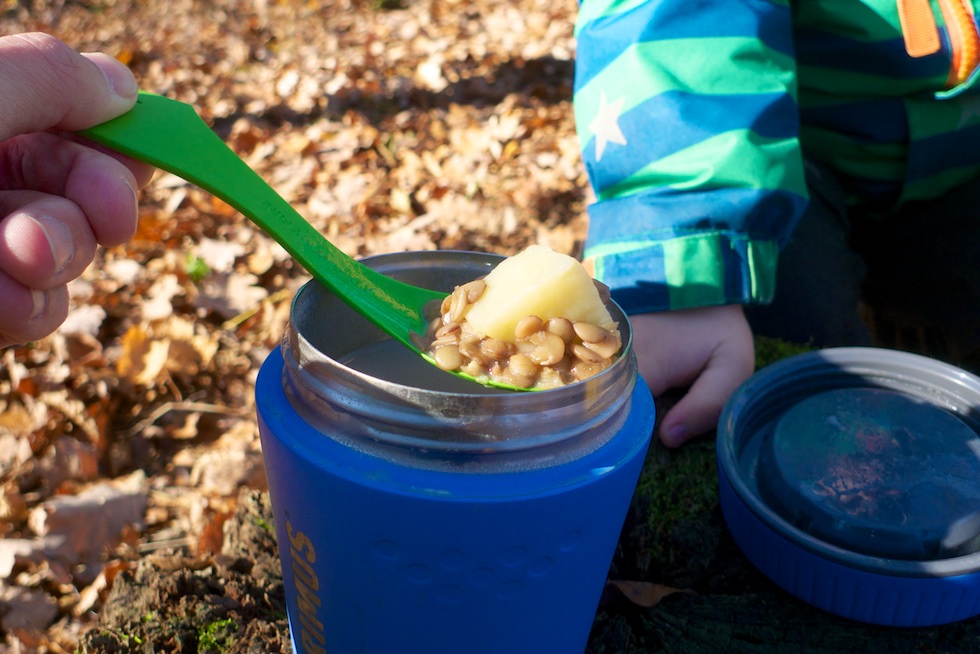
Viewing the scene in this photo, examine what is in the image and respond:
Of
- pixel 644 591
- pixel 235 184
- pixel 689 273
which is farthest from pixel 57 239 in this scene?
pixel 689 273

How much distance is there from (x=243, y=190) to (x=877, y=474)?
51.7 inches


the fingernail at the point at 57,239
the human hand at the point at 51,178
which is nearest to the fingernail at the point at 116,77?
the human hand at the point at 51,178

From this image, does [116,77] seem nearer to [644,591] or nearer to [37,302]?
[37,302]

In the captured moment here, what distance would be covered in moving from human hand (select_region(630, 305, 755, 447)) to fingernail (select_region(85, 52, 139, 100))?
1.22 m

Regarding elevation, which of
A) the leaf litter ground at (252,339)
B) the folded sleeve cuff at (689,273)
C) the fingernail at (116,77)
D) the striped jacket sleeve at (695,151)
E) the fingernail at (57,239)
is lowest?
the leaf litter ground at (252,339)

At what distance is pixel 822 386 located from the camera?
1948 mm

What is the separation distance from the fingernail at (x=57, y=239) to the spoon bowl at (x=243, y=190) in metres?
0.16

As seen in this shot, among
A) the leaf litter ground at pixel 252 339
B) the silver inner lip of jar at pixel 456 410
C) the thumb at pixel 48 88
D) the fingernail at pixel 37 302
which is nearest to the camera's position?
the silver inner lip of jar at pixel 456 410

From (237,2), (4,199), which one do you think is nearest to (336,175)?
(4,199)

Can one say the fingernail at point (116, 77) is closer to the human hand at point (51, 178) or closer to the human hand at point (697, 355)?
the human hand at point (51, 178)

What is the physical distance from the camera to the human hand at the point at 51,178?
1238 millimetres

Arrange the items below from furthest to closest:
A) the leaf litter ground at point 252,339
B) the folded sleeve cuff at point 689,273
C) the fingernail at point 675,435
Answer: the folded sleeve cuff at point 689,273
the fingernail at point 675,435
the leaf litter ground at point 252,339

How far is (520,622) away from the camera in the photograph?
1.28m

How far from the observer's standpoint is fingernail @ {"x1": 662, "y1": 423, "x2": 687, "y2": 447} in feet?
6.23
